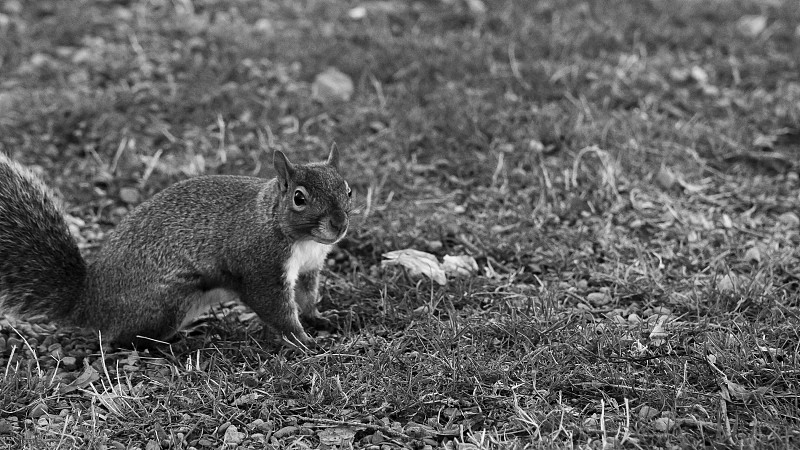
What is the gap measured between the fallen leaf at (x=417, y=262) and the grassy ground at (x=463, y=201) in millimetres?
41

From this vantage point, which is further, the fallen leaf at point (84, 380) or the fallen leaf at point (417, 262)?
the fallen leaf at point (417, 262)

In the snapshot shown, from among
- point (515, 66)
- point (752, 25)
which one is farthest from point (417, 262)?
point (752, 25)

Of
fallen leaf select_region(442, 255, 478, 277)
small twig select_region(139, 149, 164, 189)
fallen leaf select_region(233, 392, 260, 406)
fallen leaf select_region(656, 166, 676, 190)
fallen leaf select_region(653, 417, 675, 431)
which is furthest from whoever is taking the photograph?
small twig select_region(139, 149, 164, 189)

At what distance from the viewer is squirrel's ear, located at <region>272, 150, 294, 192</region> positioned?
Result: 11.6 ft

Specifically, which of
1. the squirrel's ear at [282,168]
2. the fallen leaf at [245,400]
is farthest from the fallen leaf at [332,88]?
the fallen leaf at [245,400]

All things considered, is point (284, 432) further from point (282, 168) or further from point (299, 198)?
point (282, 168)

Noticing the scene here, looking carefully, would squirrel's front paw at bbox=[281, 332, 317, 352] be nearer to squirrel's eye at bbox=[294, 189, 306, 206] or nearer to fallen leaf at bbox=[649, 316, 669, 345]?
squirrel's eye at bbox=[294, 189, 306, 206]

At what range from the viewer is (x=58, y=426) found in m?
3.16

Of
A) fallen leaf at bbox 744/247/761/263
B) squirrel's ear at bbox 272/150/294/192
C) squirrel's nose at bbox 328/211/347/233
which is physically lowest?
fallen leaf at bbox 744/247/761/263

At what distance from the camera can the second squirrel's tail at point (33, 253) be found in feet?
11.7

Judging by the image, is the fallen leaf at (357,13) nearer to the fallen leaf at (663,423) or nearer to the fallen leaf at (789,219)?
the fallen leaf at (789,219)

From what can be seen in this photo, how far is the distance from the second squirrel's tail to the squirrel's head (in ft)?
2.77

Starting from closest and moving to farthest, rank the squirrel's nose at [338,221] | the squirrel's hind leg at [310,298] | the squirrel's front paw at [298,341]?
the squirrel's nose at [338,221] → the squirrel's front paw at [298,341] → the squirrel's hind leg at [310,298]

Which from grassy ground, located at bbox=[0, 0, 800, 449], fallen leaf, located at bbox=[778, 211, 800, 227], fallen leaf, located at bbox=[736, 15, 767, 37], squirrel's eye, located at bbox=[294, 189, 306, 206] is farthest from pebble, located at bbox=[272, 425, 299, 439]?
fallen leaf, located at bbox=[736, 15, 767, 37]
